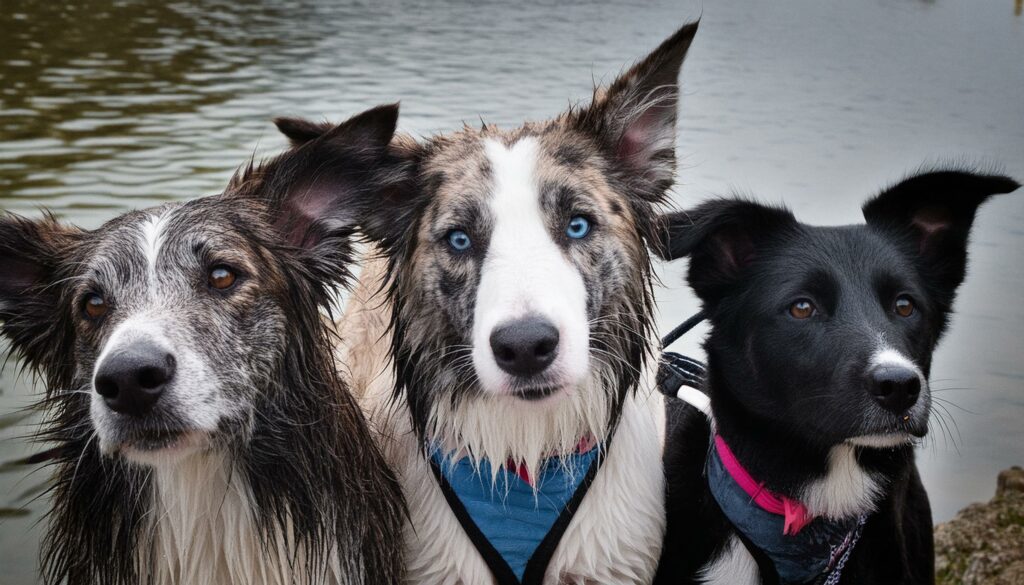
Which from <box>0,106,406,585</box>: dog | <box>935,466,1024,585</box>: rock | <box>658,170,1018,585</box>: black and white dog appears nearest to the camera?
<box>0,106,406,585</box>: dog

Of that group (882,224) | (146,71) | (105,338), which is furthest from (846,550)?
(146,71)

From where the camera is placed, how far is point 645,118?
11.8 feet

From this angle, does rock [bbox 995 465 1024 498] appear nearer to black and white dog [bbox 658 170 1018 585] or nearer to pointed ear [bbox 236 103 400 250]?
black and white dog [bbox 658 170 1018 585]

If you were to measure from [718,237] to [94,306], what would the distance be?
7.03 ft

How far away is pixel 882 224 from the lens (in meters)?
3.53

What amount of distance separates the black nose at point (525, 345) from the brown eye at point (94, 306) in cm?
115

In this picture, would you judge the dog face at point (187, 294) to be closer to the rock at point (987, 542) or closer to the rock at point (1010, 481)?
the rock at point (987, 542)

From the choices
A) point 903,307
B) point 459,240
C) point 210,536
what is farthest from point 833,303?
point 210,536

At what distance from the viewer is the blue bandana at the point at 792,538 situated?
3379mm

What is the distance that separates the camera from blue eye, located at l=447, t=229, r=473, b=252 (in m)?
3.21

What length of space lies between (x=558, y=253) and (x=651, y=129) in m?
0.79

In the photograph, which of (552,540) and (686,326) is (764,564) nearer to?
(552,540)

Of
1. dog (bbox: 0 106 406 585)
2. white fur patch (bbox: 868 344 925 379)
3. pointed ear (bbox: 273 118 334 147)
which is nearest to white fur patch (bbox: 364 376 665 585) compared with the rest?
dog (bbox: 0 106 406 585)

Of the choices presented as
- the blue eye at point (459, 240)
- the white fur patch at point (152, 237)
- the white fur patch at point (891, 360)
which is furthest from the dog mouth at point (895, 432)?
the white fur patch at point (152, 237)
